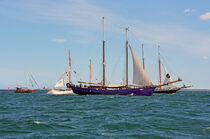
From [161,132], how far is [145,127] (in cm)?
151

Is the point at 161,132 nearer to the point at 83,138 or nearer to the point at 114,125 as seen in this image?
the point at 114,125

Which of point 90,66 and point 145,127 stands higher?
point 90,66

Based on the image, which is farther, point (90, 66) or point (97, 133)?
point (90, 66)

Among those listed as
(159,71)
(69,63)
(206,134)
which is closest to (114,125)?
(206,134)

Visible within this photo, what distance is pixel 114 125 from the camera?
47.0 feet

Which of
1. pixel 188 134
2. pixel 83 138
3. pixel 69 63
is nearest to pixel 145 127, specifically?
pixel 188 134

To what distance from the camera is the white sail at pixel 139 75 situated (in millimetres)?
52656

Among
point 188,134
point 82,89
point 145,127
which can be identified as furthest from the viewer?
point 82,89

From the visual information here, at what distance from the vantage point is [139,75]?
174 feet

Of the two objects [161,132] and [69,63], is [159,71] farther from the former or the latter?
[161,132]

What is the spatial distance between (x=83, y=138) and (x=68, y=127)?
2983 millimetres

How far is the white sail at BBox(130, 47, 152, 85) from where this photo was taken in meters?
52.7

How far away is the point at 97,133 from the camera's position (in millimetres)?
12195

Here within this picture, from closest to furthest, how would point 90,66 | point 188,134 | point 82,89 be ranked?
point 188,134 → point 82,89 → point 90,66
